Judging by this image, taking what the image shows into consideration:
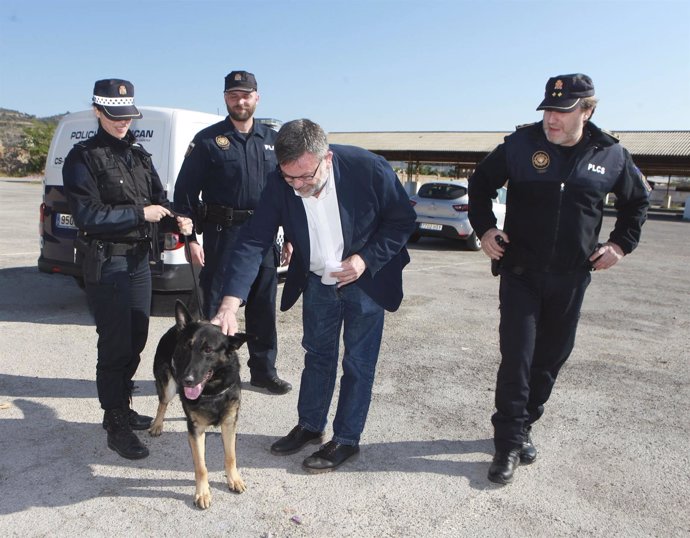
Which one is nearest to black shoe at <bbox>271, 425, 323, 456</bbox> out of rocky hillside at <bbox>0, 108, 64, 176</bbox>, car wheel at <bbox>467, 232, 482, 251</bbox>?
car wheel at <bbox>467, 232, 482, 251</bbox>

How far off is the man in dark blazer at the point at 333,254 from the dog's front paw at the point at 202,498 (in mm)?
632

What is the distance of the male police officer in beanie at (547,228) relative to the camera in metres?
3.23

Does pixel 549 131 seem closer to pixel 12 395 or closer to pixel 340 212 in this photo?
pixel 340 212

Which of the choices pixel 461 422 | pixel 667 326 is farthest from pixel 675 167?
pixel 461 422

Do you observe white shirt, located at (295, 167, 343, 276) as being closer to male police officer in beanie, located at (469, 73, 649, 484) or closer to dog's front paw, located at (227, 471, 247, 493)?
male police officer in beanie, located at (469, 73, 649, 484)

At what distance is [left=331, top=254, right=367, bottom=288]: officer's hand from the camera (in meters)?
3.06

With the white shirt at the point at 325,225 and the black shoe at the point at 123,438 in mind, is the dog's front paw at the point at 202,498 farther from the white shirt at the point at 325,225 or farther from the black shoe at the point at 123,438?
the white shirt at the point at 325,225

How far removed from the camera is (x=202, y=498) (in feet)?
9.95

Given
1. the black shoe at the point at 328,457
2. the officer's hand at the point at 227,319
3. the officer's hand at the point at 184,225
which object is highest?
the officer's hand at the point at 184,225

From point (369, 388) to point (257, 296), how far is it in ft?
5.01

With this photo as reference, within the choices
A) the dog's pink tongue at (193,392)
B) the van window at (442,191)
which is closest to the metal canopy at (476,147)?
the van window at (442,191)

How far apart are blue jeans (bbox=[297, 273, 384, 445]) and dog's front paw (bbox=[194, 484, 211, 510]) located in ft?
2.79

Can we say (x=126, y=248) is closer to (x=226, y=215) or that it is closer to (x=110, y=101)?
(x=110, y=101)

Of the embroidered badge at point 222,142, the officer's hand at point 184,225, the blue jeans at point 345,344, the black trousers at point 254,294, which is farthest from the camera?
the black trousers at point 254,294
